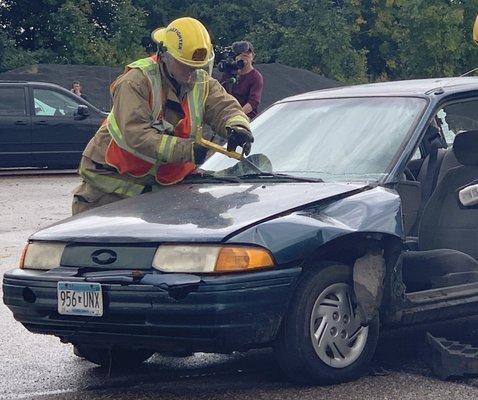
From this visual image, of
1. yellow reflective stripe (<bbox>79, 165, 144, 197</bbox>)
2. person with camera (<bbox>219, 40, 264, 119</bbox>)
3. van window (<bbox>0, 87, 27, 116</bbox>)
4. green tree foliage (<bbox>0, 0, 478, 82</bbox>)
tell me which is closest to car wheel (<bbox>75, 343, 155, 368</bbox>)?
yellow reflective stripe (<bbox>79, 165, 144, 197</bbox>)

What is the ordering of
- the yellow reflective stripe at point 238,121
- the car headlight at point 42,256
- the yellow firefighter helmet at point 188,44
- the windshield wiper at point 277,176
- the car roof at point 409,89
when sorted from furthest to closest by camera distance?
the yellow reflective stripe at point 238,121
the yellow firefighter helmet at point 188,44
the car roof at point 409,89
the windshield wiper at point 277,176
the car headlight at point 42,256

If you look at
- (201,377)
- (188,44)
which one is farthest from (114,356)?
(188,44)

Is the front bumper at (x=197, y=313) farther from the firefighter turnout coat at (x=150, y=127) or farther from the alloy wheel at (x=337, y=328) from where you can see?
the firefighter turnout coat at (x=150, y=127)

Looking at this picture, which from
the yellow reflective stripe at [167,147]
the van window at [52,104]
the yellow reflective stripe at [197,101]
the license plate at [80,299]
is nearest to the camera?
the license plate at [80,299]

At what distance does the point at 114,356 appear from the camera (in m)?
6.20

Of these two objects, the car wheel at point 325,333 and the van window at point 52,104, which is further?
the van window at point 52,104

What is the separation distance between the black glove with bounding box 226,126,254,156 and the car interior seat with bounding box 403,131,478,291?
3.29 ft

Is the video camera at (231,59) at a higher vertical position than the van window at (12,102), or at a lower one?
higher

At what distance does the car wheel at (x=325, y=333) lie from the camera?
5.41 metres

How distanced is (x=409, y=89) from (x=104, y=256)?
2061 millimetres

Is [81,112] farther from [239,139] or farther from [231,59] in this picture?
[239,139]

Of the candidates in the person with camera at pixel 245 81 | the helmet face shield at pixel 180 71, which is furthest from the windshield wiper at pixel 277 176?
the person with camera at pixel 245 81

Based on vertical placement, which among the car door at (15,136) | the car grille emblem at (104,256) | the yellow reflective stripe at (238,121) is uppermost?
the yellow reflective stripe at (238,121)

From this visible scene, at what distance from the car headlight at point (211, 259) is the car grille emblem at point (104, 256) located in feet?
0.73
